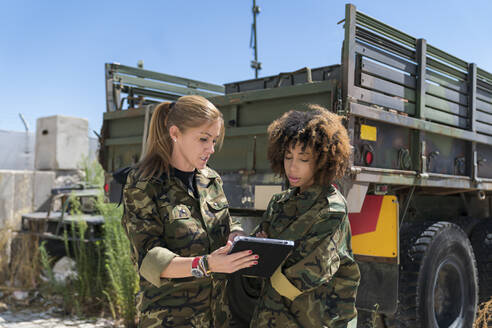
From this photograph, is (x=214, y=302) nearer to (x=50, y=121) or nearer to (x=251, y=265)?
(x=251, y=265)

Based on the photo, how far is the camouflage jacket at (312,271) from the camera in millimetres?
1570

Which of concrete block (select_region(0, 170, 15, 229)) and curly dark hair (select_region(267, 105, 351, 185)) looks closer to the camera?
curly dark hair (select_region(267, 105, 351, 185))

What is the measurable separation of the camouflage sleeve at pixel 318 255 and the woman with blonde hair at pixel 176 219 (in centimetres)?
23

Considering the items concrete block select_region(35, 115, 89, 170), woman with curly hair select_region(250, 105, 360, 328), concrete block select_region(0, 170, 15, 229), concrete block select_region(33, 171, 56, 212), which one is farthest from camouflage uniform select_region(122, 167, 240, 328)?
concrete block select_region(35, 115, 89, 170)

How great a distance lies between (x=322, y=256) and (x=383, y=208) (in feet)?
5.06

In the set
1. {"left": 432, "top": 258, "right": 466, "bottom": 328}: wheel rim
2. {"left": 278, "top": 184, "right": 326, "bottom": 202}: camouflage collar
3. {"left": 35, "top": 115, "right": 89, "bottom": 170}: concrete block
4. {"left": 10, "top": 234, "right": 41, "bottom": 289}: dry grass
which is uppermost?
{"left": 35, "top": 115, "right": 89, "bottom": 170}: concrete block

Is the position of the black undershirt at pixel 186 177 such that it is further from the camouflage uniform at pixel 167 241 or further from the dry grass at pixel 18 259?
the dry grass at pixel 18 259

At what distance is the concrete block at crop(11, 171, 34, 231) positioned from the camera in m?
6.26

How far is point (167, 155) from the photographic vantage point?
1.68 metres

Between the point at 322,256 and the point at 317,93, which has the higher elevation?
the point at 317,93

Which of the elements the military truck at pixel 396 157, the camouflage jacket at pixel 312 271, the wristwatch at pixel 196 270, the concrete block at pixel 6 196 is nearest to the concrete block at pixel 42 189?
the concrete block at pixel 6 196

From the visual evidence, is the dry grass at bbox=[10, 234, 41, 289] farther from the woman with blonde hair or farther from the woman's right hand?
the woman's right hand

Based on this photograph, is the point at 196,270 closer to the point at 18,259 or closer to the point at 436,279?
the point at 436,279

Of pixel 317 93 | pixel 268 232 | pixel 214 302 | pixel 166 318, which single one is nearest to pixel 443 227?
pixel 317 93
